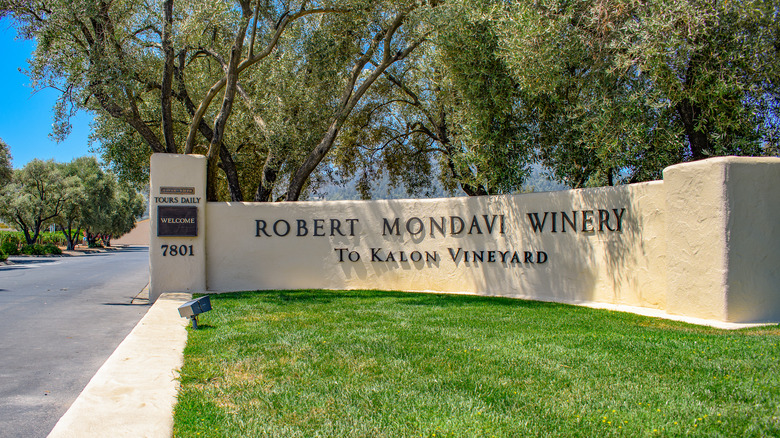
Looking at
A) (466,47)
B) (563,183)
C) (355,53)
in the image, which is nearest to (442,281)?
(563,183)

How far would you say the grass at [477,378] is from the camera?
3.76m

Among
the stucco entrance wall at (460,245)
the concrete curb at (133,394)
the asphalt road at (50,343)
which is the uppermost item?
the stucco entrance wall at (460,245)

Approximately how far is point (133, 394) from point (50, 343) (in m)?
3.41

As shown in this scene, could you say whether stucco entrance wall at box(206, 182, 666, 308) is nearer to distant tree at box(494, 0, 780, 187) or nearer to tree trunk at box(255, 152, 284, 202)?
distant tree at box(494, 0, 780, 187)

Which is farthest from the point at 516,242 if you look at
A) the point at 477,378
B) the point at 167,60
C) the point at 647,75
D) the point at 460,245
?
the point at 167,60

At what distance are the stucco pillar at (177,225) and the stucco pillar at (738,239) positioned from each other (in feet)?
31.4

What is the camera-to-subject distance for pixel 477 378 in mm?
4781

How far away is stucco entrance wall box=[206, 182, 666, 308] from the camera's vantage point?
9562 millimetres

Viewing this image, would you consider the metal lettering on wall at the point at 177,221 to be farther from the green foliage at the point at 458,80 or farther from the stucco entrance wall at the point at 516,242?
the green foliage at the point at 458,80

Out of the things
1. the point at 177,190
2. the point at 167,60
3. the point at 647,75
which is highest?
the point at 167,60

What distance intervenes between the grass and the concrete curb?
0.15 metres

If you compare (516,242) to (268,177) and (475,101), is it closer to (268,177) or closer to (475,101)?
(475,101)

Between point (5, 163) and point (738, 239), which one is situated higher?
point (5, 163)

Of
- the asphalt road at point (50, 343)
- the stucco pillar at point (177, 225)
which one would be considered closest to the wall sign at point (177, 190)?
the stucco pillar at point (177, 225)
